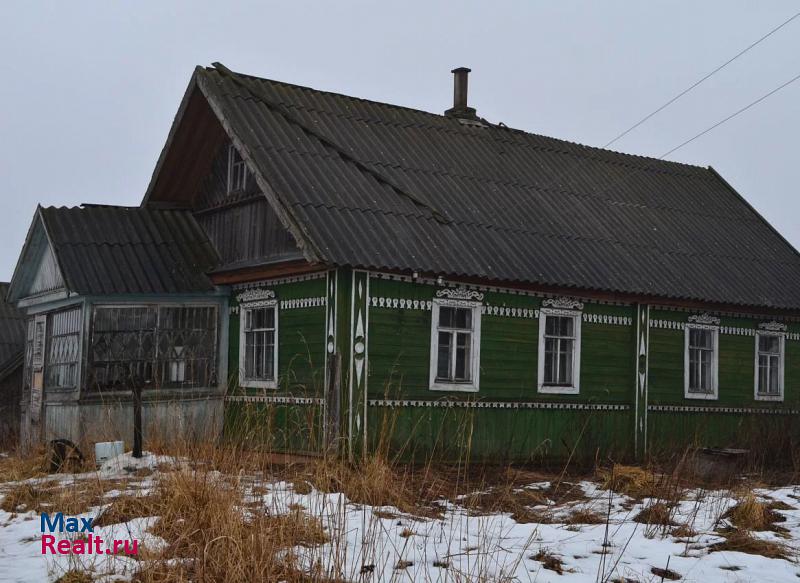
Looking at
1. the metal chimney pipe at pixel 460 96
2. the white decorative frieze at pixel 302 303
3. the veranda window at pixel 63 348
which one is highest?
the metal chimney pipe at pixel 460 96

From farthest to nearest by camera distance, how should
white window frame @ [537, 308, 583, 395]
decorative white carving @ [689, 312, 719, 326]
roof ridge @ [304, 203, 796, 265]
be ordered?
1. decorative white carving @ [689, 312, 719, 326]
2. white window frame @ [537, 308, 583, 395]
3. roof ridge @ [304, 203, 796, 265]

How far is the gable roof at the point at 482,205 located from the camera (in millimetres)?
13727

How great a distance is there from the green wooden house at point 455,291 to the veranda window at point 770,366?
0.03 m

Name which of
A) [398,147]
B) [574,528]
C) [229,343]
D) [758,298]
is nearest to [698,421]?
[758,298]

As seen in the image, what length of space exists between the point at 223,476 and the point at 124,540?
915 millimetres

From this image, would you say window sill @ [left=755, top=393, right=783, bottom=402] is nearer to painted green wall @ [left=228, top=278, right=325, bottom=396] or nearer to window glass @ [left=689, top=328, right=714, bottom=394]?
window glass @ [left=689, top=328, right=714, bottom=394]

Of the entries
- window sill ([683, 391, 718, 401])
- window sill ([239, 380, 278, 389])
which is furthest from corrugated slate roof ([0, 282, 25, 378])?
window sill ([683, 391, 718, 401])

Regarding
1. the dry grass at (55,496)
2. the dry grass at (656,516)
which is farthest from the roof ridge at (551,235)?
the dry grass at (656,516)

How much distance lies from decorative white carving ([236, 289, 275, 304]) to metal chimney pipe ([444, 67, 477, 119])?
20.3 feet

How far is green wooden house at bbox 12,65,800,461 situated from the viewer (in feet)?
43.7

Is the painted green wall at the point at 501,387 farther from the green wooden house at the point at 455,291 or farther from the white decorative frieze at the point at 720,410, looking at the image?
the white decorative frieze at the point at 720,410

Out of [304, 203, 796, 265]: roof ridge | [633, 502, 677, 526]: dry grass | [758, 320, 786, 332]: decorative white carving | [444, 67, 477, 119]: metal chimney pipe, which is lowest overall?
[633, 502, 677, 526]: dry grass

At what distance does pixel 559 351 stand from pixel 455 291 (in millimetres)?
2248

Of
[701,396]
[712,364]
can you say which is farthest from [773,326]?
[701,396]
